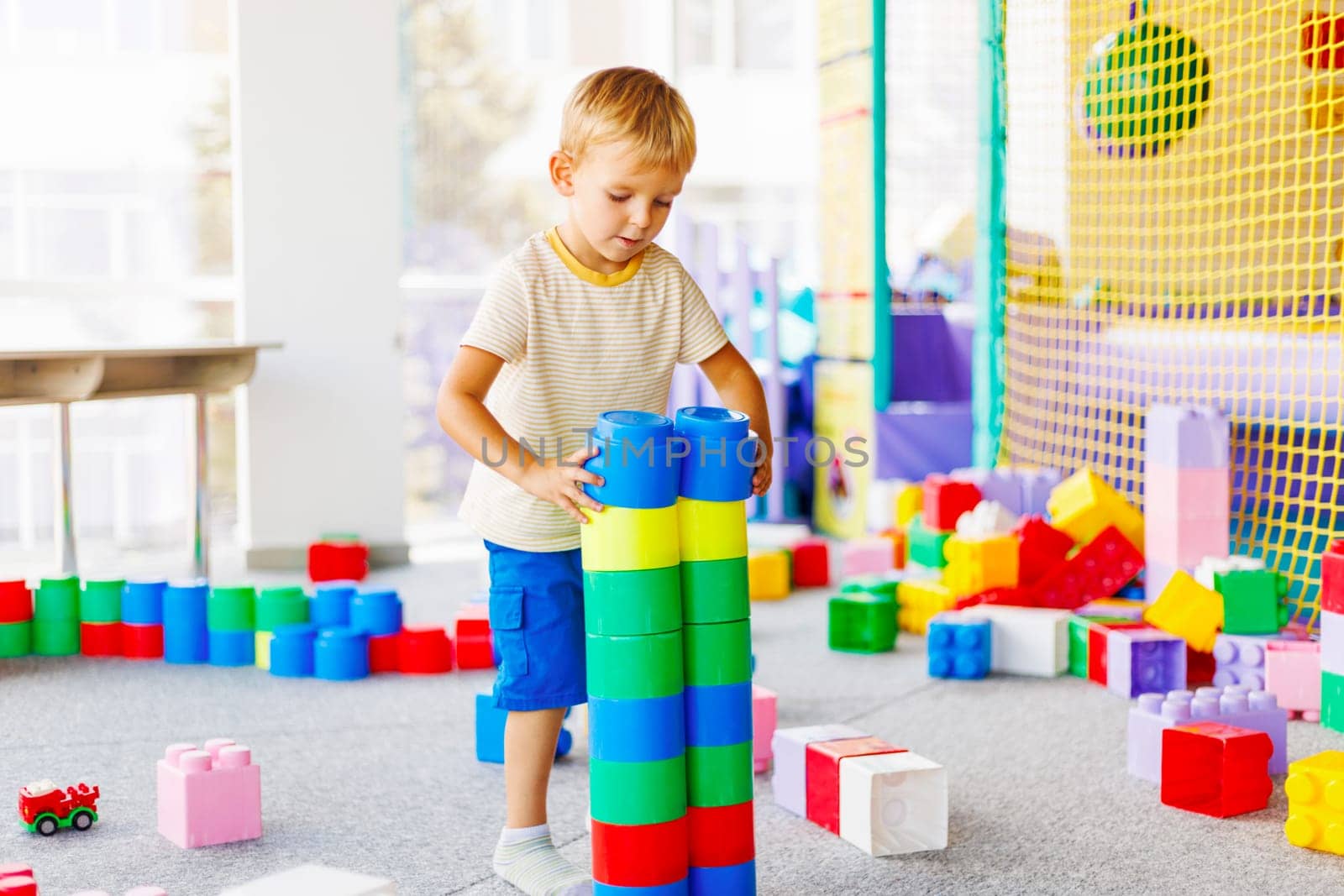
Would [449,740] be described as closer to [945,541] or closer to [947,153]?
[945,541]

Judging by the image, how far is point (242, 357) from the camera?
3.15 meters

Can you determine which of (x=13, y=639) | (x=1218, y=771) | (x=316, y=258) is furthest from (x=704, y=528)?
Result: (x=316, y=258)

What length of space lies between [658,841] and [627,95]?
0.70 metres

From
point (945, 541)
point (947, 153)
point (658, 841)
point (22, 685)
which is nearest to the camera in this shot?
point (658, 841)

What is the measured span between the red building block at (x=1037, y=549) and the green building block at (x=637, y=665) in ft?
5.14

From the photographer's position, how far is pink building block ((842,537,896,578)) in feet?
10.7

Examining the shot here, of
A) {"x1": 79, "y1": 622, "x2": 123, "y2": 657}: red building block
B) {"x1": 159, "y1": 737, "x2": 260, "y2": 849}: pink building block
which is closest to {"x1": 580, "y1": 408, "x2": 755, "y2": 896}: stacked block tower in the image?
{"x1": 159, "y1": 737, "x2": 260, "y2": 849}: pink building block

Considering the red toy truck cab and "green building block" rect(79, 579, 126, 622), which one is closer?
the red toy truck cab

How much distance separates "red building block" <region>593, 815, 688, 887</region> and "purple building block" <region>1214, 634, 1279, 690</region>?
1.34m

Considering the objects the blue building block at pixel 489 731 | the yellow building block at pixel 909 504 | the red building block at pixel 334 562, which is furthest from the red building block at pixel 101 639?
the yellow building block at pixel 909 504

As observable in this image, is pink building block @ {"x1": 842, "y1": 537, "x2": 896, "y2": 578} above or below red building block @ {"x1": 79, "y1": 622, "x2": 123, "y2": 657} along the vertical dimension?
above

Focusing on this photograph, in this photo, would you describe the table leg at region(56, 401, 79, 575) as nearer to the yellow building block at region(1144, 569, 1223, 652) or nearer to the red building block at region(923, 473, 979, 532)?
the red building block at region(923, 473, 979, 532)

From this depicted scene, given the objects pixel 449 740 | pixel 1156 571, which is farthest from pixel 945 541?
pixel 449 740

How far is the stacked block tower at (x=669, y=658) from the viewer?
1.26 meters
